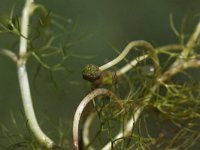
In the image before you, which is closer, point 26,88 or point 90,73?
point 90,73

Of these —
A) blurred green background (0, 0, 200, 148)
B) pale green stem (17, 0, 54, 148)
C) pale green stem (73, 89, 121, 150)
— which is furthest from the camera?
blurred green background (0, 0, 200, 148)

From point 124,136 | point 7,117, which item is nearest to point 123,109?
point 124,136

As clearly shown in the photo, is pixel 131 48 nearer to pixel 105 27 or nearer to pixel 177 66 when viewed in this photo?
pixel 177 66

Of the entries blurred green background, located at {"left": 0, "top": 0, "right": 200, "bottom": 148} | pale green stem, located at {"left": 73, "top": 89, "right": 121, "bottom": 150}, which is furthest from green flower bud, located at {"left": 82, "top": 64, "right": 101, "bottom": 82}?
blurred green background, located at {"left": 0, "top": 0, "right": 200, "bottom": 148}

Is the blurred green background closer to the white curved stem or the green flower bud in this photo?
the white curved stem

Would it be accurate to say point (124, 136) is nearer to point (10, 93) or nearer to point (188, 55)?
point (188, 55)

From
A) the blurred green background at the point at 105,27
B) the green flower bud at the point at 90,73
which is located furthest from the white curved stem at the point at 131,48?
the blurred green background at the point at 105,27

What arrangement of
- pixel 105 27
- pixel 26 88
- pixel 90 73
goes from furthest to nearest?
1. pixel 105 27
2. pixel 26 88
3. pixel 90 73

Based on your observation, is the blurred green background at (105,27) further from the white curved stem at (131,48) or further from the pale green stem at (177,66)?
the white curved stem at (131,48)

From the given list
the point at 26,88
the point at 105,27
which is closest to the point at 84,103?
the point at 26,88
